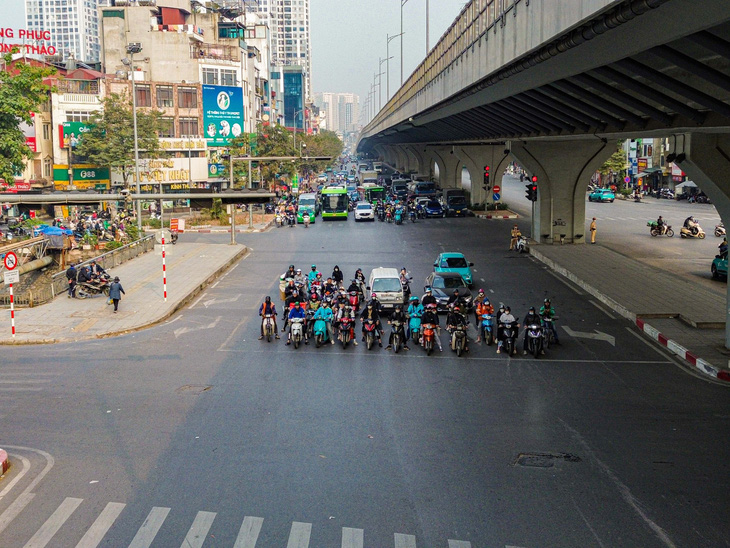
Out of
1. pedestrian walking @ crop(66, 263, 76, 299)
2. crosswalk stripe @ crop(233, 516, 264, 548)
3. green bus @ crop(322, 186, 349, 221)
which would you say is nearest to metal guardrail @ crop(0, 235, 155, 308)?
pedestrian walking @ crop(66, 263, 76, 299)

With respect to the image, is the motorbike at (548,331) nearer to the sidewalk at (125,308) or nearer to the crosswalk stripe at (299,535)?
the sidewalk at (125,308)

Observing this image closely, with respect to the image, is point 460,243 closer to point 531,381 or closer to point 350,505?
point 531,381

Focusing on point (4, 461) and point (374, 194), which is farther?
point (374, 194)

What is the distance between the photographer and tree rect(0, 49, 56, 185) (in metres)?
48.8

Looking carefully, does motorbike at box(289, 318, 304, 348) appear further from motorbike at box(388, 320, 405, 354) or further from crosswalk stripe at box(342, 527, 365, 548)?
crosswalk stripe at box(342, 527, 365, 548)

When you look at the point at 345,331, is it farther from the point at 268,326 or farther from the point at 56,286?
the point at 56,286

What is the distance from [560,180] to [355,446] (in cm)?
3455

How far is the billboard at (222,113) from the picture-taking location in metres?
77.1

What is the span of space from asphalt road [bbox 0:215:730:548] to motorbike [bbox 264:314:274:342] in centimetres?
57

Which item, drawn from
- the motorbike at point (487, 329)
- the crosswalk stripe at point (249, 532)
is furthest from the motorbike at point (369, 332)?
the crosswalk stripe at point (249, 532)

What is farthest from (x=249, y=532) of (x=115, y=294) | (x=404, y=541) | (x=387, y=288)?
(x=115, y=294)

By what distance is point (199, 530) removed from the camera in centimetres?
1055

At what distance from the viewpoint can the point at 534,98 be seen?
2817cm

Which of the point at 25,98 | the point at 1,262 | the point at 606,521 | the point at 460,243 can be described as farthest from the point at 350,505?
the point at 25,98
